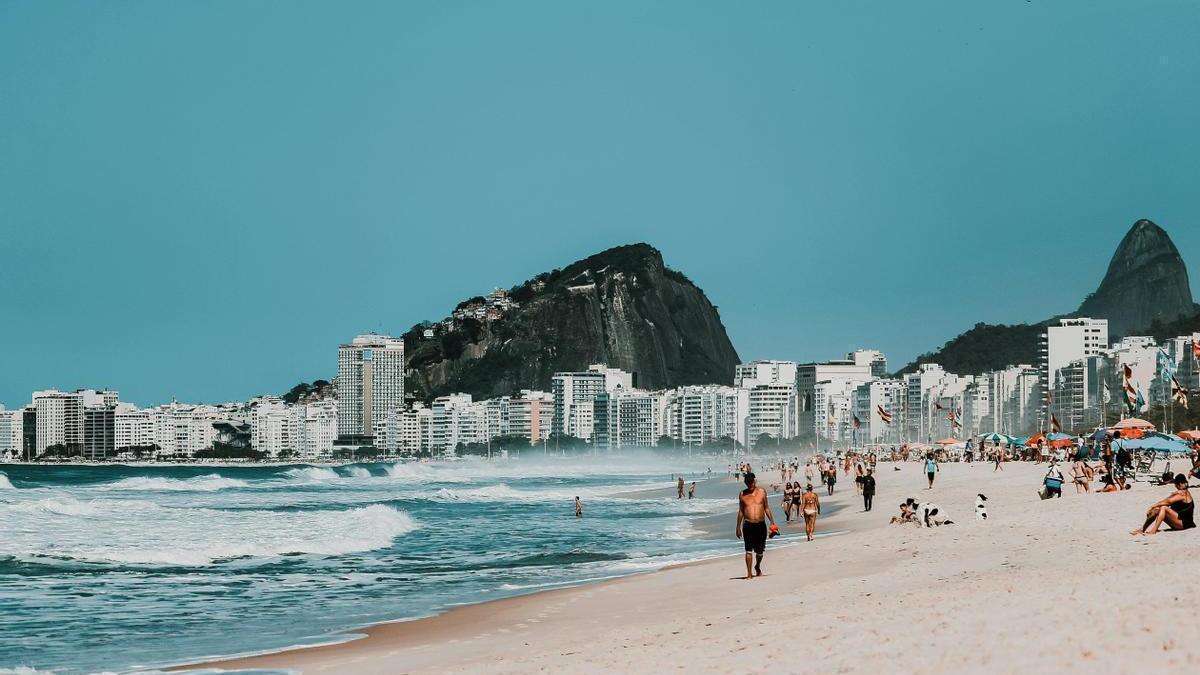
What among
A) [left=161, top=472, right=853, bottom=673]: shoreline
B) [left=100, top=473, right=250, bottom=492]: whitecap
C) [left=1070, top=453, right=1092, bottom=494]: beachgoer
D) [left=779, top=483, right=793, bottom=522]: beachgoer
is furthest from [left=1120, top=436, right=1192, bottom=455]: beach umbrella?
[left=100, top=473, right=250, bottom=492]: whitecap

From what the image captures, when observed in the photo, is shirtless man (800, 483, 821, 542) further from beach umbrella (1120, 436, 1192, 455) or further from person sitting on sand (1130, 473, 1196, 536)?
beach umbrella (1120, 436, 1192, 455)

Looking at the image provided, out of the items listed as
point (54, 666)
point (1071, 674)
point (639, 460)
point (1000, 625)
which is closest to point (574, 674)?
point (1000, 625)

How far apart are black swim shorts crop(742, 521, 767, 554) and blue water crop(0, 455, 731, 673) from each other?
471cm

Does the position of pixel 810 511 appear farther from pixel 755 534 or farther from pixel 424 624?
pixel 424 624

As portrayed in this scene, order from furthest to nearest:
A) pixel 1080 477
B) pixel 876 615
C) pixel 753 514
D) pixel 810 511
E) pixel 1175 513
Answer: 1. pixel 1080 477
2. pixel 810 511
3. pixel 1175 513
4. pixel 753 514
5. pixel 876 615

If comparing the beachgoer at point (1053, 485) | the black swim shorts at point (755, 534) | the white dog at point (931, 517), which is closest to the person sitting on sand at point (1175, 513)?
the black swim shorts at point (755, 534)

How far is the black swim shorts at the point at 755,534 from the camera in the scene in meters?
15.5

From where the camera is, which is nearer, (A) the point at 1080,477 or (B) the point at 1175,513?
(B) the point at 1175,513

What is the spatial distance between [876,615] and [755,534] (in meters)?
4.90

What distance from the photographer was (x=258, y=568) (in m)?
24.4

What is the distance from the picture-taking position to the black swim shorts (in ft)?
50.9

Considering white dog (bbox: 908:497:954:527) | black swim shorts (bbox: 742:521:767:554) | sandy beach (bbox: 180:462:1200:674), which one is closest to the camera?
sandy beach (bbox: 180:462:1200:674)

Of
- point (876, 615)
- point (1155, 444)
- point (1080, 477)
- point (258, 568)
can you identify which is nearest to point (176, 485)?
point (258, 568)

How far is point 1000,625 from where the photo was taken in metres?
9.12
